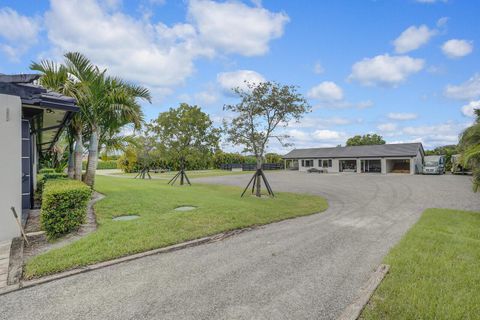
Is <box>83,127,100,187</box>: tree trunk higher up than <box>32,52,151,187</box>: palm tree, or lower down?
lower down

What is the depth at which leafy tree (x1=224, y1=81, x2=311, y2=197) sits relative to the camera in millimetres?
13625

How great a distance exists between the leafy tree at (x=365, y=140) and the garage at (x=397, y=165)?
18.1m

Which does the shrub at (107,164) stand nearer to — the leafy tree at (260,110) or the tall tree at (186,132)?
the tall tree at (186,132)

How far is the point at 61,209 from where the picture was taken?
18.4 feet

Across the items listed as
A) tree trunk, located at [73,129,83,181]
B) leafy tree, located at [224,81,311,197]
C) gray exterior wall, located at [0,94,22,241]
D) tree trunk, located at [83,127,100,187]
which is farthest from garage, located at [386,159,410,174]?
gray exterior wall, located at [0,94,22,241]

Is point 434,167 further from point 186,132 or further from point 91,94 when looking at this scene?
point 91,94

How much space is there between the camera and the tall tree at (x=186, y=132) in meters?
18.1

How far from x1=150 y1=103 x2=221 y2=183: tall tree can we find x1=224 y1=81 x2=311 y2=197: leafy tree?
4418 millimetres

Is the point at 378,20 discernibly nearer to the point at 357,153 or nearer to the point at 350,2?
the point at 350,2

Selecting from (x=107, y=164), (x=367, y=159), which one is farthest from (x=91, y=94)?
(x=107, y=164)

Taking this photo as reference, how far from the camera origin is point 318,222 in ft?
27.1

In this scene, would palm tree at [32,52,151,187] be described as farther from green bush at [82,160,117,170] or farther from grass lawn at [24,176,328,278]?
green bush at [82,160,117,170]

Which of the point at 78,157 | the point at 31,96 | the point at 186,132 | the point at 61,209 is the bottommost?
the point at 61,209

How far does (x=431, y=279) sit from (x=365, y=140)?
182 ft
